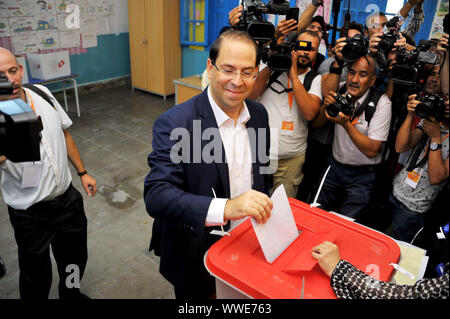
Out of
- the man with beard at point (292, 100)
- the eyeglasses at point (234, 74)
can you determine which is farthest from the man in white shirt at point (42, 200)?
the man with beard at point (292, 100)

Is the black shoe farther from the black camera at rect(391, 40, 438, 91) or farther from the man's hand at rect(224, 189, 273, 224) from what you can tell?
the black camera at rect(391, 40, 438, 91)

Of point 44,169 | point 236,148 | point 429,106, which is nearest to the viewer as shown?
point 236,148

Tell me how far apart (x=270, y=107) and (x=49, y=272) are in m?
1.75

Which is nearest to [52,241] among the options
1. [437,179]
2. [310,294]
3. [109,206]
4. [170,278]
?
[170,278]

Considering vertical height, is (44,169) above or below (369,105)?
below

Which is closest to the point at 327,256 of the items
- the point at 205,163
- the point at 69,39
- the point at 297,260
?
the point at 297,260

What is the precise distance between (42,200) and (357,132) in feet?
6.12

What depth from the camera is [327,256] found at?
100 centimetres

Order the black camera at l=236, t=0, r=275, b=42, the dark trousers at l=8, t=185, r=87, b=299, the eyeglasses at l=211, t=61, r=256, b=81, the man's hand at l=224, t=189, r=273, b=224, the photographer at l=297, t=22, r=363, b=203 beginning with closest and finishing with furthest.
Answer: the man's hand at l=224, t=189, r=273, b=224 → the eyeglasses at l=211, t=61, r=256, b=81 → the dark trousers at l=8, t=185, r=87, b=299 → the black camera at l=236, t=0, r=275, b=42 → the photographer at l=297, t=22, r=363, b=203

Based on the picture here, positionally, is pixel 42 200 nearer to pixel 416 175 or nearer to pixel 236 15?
pixel 236 15

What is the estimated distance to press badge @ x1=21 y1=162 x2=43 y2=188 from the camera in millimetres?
1619

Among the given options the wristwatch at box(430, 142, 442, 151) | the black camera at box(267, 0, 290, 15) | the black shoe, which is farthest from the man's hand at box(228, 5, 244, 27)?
the black shoe

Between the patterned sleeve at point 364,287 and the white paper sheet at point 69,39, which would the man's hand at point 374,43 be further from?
the white paper sheet at point 69,39

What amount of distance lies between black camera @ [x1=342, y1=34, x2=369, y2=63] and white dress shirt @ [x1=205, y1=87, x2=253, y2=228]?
38.2 inches
